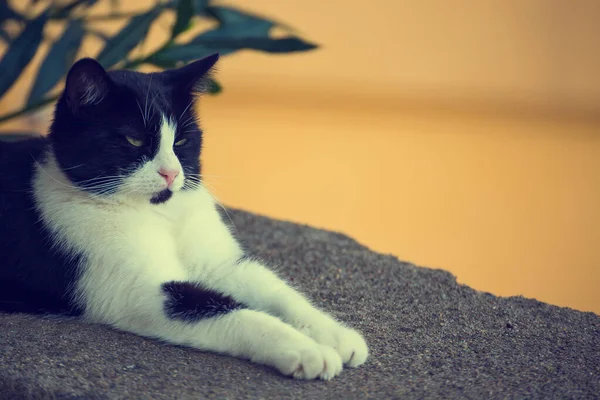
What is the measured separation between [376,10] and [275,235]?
2.54 meters

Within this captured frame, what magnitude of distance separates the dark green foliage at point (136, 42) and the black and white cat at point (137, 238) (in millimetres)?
313

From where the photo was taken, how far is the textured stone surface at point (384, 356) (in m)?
1.17

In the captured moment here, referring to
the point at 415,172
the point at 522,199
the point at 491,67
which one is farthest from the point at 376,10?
the point at 522,199

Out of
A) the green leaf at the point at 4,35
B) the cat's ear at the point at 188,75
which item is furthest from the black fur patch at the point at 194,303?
the green leaf at the point at 4,35

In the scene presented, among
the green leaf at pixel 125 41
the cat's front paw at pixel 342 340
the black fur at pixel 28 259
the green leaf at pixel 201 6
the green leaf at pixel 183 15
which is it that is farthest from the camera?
the green leaf at pixel 201 6

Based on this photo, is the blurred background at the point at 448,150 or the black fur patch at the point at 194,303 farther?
the blurred background at the point at 448,150

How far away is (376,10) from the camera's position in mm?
4320

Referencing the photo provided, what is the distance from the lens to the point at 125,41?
181cm

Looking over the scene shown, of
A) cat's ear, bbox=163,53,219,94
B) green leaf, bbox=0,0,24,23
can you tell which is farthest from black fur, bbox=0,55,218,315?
green leaf, bbox=0,0,24,23

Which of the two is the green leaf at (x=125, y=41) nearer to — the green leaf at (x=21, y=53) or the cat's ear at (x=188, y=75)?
the green leaf at (x=21, y=53)

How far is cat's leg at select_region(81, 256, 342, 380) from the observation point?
1202mm

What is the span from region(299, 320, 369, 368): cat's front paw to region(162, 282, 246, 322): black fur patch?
0.13 meters

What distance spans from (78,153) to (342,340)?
0.55 metres

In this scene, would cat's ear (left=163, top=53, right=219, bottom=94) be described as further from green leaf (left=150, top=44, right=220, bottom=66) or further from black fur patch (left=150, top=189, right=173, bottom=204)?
green leaf (left=150, top=44, right=220, bottom=66)
